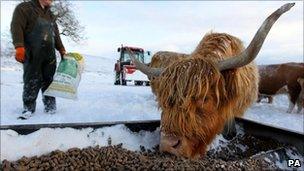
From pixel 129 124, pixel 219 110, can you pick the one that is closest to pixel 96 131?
pixel 129 124

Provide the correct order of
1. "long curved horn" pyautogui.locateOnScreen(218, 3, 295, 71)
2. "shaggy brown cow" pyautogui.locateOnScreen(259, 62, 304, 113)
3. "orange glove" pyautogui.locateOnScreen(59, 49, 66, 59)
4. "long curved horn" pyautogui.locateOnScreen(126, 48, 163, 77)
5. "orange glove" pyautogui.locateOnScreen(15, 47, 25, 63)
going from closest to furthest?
1. "long curved horn" pyautogui.locateOnScreen(218, 3, 295, 71)
2. "long curved horn" pyautogui.locateOnScreen(126, 48, 163, 77)
3. "orange glove" pyautogui.locateOnScreen(15, 47, 25, 63)
4. "orange glove" pyautogui.locateOnScreen(59, 49, 66, 59)
5. "shaggy brown cow" pyautogui.locateOnScreen(259, 62, 304, 113)

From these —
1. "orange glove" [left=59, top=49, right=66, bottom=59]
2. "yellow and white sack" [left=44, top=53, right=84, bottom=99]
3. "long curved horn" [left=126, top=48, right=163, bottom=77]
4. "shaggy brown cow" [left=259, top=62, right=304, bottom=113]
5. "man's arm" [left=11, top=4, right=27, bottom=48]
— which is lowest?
"shaggy brown cow" [left=259, top=62, right=304, bottom=113]

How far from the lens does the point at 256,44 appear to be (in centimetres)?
375

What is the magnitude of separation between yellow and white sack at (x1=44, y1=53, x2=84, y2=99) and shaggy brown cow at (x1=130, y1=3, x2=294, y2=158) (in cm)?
253

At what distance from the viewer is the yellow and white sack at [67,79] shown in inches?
256

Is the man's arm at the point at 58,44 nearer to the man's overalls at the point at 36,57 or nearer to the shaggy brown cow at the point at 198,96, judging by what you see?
the man's overalls at the point at 36,57

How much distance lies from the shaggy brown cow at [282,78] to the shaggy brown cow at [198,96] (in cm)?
695

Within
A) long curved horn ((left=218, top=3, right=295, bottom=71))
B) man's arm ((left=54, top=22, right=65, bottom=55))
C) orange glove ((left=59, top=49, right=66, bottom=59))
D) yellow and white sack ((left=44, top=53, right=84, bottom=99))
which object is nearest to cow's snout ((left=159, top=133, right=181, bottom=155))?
long curved horn ((left=218, top=3, right=295, bottom=71))

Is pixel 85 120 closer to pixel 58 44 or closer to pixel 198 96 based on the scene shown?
pixel 58 44

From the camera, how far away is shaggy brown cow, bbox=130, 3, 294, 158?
365 cm

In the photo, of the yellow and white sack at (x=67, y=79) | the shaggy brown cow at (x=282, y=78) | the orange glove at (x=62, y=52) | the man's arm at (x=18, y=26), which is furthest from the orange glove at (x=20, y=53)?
the shaggy brown cow at (x=282, y=78)

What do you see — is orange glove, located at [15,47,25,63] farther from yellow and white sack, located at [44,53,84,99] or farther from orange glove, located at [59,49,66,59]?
orange glove, located at [59,49,66,59]

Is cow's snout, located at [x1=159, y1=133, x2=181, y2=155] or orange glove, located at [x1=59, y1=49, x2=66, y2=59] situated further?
orange glove, located at [x1=59, y1=49, x2=66, y2=59]

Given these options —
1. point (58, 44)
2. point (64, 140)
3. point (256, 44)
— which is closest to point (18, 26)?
point (58, 44)
